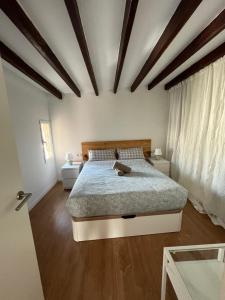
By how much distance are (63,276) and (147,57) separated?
2.86 m

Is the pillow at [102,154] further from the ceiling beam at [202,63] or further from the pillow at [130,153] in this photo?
the ceiling beam at [202,63]

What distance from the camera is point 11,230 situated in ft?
2.84

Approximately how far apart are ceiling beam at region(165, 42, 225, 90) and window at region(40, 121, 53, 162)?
10.2ft

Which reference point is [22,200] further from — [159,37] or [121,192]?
[159,37]

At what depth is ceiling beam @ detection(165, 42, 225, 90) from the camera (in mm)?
2043

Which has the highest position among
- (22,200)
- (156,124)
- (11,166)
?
(156,124)

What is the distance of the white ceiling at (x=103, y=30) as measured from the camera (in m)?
1.25

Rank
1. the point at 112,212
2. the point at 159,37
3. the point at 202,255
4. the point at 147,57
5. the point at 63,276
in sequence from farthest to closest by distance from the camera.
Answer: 1. the point at 147,57
2. the point at 112,212
3. the point at 159,37
4. the point at 63,276
5. the point at 202,255

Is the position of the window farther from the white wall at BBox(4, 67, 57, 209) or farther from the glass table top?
the glass table top

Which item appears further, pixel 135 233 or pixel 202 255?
pixel 135 233

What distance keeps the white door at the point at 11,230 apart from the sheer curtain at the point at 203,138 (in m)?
2.37

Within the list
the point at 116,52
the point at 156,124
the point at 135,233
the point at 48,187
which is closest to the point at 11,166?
the point at 135,233

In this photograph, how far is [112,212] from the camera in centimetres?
188

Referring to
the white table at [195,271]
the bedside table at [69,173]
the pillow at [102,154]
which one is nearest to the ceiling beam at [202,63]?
the pillow at [102,154]
